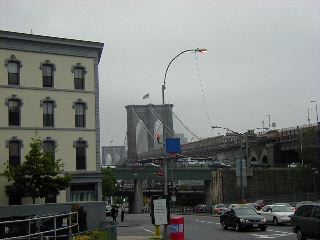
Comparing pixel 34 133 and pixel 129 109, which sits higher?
pixel 129 109

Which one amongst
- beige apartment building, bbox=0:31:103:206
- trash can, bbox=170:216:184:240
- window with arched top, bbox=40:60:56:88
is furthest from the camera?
window with arched top, bbox=40:60:56:88

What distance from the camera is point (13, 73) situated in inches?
1789

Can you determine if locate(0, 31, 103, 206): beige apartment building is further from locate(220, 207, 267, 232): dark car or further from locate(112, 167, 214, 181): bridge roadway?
locate(112, 167, 214, 181): bridge roadway

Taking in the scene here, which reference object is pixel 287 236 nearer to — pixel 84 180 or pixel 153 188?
pixel 84 180

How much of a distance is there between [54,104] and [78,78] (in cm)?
325

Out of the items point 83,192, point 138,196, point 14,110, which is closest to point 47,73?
point 14,110

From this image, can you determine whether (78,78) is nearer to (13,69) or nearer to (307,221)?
(13,69)

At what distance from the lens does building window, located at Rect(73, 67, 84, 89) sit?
1891 inches

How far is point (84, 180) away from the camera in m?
46.9

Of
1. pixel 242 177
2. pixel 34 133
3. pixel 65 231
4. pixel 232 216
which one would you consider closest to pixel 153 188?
pixel 242 177

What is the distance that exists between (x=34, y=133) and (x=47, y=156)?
15.3ft

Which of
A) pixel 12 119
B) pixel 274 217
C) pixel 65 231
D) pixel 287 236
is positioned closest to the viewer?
pixel 65 231

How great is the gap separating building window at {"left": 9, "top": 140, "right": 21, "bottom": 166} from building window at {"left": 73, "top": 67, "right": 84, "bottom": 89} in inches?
279

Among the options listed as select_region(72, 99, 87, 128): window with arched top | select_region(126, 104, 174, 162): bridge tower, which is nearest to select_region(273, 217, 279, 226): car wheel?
select_region(72, 99, 87, 128): window with arched top
